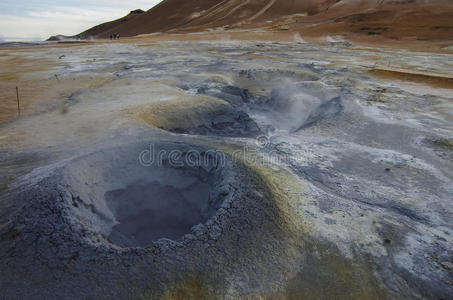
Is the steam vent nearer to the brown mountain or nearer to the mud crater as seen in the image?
the mud crater

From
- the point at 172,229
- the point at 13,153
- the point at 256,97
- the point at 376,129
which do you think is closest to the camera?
the point at 172,229

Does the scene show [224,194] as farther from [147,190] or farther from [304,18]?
[304,18]

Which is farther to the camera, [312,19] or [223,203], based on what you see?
[312,19]

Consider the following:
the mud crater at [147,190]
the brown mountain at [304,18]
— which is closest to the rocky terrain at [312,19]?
the brown mountain at [304,18]

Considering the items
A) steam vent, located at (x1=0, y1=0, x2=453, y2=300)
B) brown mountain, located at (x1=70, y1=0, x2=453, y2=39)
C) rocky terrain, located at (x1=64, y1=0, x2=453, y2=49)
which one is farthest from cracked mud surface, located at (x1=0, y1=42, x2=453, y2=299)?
brown mountain, located at (x1=70, y1=0, x2=453, y2=39)

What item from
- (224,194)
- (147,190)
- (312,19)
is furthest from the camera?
(312,19)

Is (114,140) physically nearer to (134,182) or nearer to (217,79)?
(134,182)

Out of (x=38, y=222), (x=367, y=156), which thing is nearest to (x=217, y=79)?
(x=367, y=156)

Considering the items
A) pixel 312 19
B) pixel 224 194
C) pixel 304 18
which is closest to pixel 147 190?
pixel 224 194
